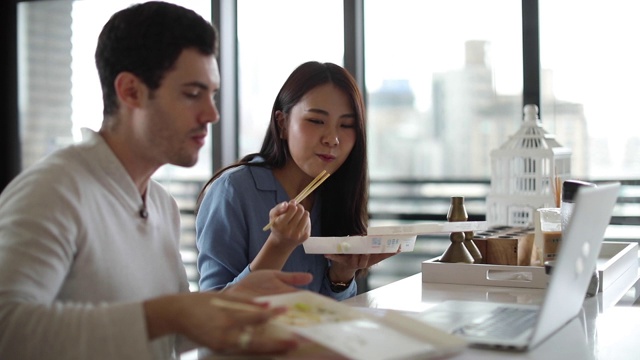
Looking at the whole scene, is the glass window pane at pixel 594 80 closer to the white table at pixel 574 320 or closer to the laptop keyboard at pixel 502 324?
the white table at pixel 574 320

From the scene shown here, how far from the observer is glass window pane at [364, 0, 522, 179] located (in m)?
3.37

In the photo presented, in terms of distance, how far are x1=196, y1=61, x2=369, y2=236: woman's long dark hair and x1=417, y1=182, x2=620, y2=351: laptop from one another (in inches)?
29.7

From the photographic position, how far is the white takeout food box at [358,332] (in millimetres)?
937

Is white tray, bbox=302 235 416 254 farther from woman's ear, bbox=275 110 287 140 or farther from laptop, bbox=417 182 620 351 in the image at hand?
woman's ear, bbox=275 110 287 140

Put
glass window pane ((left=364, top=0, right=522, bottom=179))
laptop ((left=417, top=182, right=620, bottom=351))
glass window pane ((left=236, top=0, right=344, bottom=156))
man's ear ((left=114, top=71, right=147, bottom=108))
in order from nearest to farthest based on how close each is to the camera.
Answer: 1. laptop ((left=417, top=182, right=620, bottom=351))
2. man's ear ((left=114, top=71, right=147, bottom=108))
3. glass window pane ((left=364, top=0, right=522, bottom=179))
4. glass window pane ((left=236, top=0, right=344, bottom=156))

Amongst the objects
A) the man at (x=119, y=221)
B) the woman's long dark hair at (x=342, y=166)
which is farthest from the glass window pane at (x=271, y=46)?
the man at (x=119, y=221)

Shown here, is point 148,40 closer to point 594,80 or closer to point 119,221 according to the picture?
point 119,221

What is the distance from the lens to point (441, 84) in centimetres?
349

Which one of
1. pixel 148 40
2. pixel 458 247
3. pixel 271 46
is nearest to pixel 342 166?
pixel 458 247

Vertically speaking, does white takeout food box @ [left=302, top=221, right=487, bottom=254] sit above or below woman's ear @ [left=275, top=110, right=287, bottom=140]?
below

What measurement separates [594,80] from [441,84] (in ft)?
2.14

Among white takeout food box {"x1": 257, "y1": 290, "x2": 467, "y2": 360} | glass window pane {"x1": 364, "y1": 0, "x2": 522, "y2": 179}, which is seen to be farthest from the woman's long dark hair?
glass window pane {"x1": 364, "y1": 0, "x2": 522, "y2": 179}

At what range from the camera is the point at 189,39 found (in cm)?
131

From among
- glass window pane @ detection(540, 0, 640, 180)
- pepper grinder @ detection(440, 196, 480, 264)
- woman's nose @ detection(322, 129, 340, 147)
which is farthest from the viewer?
glass window pane @ detection(540, 0, 640, 180)
